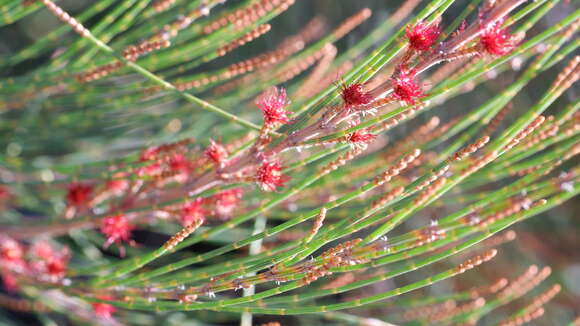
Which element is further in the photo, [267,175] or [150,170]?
[150,170]

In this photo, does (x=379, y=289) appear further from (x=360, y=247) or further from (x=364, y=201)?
(x=360, y=247)

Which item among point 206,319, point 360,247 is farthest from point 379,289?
point 360,247

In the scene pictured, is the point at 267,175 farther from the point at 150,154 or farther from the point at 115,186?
the point at 115,186

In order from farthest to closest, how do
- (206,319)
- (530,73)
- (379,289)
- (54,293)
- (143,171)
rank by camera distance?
(379,289) → (206,319) → (54,293) → (143,171) → (530,73)

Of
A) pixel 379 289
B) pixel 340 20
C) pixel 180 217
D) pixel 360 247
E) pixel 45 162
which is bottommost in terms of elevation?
pixel 360 247

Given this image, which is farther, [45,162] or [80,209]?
[45,162]

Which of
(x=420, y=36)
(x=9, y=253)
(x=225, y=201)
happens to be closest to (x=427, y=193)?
(x=420, y=36)

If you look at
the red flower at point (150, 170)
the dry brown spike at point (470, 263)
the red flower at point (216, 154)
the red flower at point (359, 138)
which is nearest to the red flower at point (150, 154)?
the red flower at point (150, 170)
